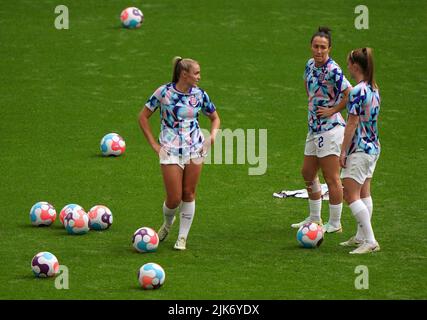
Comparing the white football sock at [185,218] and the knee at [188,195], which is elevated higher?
the knee at [188,195]

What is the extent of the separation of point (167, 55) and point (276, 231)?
10.1 m

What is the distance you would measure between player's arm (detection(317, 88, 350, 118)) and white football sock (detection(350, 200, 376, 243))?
4.37ft

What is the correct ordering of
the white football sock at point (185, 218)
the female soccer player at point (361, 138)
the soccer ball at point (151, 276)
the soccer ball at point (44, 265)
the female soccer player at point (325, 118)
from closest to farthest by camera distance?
1. the soccer ball at point (151, 276)
2. the soccer ball at point (44, 265)
3. the female soccer player at point (361, 138)
4. the white football sock at point (185, 218)
5. the female soccer player at point (325, 118)

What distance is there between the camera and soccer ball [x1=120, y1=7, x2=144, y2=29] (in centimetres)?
2528

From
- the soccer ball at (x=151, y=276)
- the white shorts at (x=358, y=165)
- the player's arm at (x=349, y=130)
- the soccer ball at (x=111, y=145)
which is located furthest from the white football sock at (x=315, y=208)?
the soccer ball at (x=111, y=145)

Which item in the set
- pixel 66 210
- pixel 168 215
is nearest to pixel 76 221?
pixel 66 210

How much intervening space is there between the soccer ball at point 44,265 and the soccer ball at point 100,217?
2.17 metres

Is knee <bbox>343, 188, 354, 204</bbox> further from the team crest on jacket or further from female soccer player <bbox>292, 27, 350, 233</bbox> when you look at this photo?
the team crest on jacket

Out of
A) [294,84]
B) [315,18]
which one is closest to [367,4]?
[315,18]

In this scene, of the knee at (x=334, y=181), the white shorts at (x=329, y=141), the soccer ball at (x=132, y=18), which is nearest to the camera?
the white shorts at (x=329, y=141)

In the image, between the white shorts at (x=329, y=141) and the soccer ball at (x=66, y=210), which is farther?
the soccer ball at (x=66, y=210)

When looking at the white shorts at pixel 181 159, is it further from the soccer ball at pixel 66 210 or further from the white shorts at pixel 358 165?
the white shorts at pixel 358 165

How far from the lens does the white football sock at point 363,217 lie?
44.4 feet
